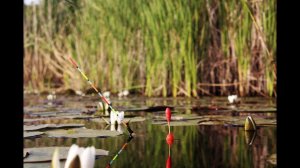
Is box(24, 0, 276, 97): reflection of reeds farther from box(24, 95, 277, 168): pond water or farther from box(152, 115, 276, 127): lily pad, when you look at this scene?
box(24, 95, 277, 168): pond water

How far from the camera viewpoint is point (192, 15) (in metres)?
4.87

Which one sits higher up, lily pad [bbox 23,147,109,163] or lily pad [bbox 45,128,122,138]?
lily pad [bbox 45,128,122,138]

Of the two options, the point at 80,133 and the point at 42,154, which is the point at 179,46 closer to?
the point at 80,133

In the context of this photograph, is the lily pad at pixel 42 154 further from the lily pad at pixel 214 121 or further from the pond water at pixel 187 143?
the lily pad at pixel 214 121

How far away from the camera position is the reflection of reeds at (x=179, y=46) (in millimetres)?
4660

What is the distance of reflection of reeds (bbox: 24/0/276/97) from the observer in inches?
183

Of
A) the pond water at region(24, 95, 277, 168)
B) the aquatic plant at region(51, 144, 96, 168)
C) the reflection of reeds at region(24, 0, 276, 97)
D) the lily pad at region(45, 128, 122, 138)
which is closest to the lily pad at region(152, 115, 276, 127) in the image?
the pond water at region(24, 95, 277, 168)

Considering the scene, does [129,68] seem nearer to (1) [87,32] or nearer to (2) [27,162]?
(1) [87,32]

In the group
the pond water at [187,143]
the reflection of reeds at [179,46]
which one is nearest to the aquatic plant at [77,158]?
the pond water at [187,143]

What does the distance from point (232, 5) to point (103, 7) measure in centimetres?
207

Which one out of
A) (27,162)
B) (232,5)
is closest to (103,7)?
(232,5)

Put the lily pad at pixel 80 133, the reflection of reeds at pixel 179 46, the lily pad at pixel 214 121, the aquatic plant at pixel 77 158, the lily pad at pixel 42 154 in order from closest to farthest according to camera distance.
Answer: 1. the aquatic plant at pixel 77 158
2. the lily pad at pixel 42 154
3. the lily pad at pixel 80 133
4. the lily pad at pixel 214 121
5. the reflection of reeds at pixel 179 46

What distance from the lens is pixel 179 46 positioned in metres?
5.09
